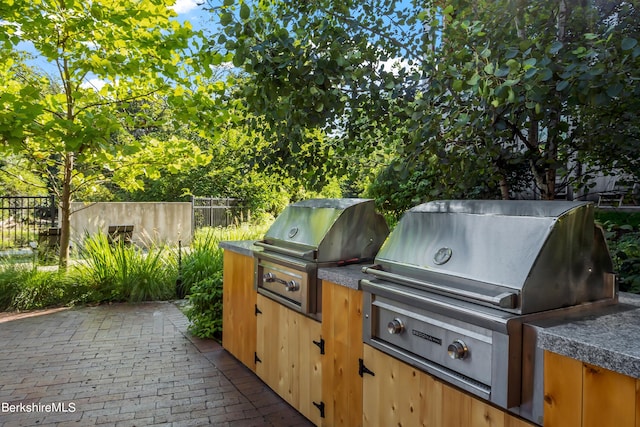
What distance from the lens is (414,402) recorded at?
186 cm

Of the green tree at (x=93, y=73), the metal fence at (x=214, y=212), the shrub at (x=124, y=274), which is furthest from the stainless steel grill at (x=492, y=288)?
the metal fence at (x=214, y=212)

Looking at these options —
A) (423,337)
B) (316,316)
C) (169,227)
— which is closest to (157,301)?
(316,316)

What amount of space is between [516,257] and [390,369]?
2.66 feet

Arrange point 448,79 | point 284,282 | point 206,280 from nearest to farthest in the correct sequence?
1. point 448,79
2. point 284,282
3. point 206,280

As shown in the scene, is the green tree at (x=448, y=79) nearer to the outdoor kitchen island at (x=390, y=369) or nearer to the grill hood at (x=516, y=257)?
Answer: the grill hood at (x=516, y=257)

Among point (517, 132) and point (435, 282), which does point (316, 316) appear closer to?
point (435, 282)

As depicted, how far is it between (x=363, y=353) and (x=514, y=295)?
0.97m

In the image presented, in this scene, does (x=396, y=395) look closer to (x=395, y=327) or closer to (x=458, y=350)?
(x=395, y=327)

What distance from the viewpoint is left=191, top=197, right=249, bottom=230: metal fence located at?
44.2 feet

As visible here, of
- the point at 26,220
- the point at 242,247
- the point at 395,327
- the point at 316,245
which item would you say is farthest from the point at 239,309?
the point at 26,220

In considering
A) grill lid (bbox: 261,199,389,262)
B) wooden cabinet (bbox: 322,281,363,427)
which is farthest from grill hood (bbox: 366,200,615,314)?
grill lid (bbox: 261,199,389,262)

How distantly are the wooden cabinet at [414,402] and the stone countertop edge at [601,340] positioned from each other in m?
0.33

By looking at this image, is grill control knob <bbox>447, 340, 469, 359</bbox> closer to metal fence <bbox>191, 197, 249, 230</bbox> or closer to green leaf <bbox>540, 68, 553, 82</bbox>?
green leaf <bbox>540, 68, 553, 82</bbox>

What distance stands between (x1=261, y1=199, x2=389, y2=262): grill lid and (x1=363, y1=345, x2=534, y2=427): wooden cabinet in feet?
2.27
